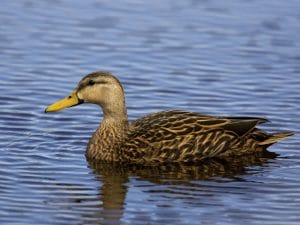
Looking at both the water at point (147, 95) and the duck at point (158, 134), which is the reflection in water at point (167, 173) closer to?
the water at point (147, 95)

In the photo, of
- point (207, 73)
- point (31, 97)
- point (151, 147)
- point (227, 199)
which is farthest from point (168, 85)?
point (227, 199)

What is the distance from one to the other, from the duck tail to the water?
224 millimetres

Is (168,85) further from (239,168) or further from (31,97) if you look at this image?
(239,168)

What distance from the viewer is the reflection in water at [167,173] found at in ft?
42.4

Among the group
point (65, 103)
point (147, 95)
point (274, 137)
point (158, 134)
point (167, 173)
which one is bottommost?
point (167, 173)

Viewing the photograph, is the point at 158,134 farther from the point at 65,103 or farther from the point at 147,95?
the point at 147,95

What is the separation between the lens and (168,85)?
18.0 m

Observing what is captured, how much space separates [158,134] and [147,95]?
298 cm

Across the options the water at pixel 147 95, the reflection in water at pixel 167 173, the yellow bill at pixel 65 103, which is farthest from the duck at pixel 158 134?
the water at pixel 147 95

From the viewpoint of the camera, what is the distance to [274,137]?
14852 mm

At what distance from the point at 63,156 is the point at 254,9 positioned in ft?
32.8

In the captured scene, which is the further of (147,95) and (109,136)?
(147,95)

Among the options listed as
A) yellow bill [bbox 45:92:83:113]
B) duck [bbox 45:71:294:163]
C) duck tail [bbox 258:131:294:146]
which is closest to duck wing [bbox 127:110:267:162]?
duck [bbox 45:71:294:163]

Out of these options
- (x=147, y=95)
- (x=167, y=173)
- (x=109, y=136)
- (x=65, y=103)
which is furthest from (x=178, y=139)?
(x=147, y=95)
